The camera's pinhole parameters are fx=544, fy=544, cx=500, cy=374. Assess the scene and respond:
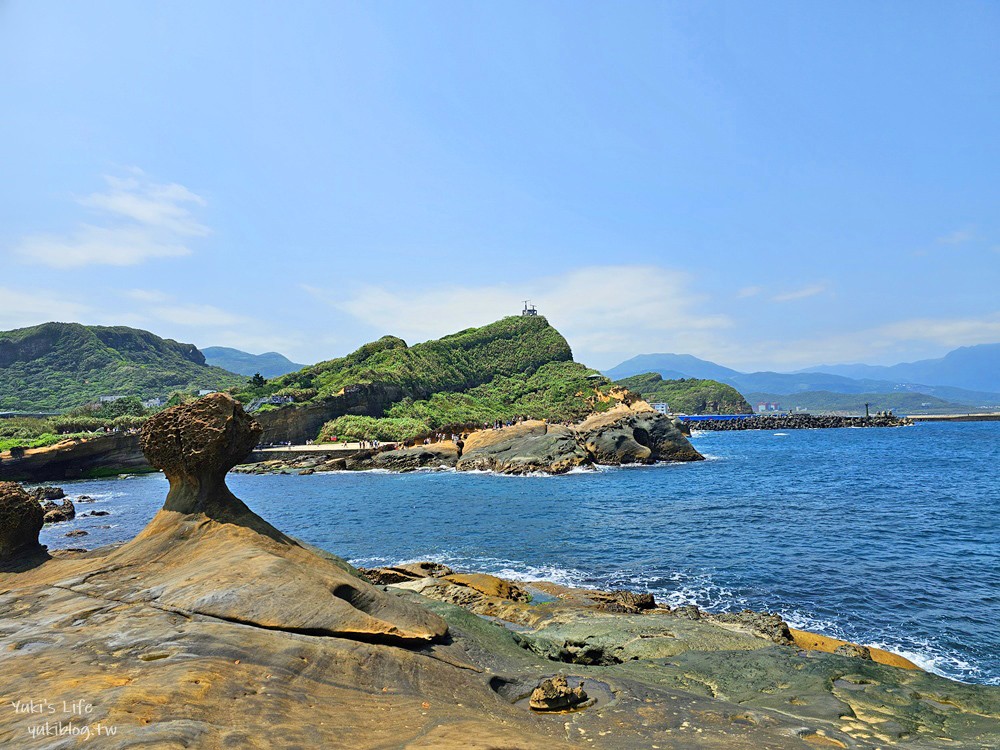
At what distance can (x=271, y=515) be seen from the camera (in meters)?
41.5

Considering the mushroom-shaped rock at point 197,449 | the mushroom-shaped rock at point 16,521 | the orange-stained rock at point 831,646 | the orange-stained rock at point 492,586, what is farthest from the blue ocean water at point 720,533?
the mushroom-shaped rock at point 16,521

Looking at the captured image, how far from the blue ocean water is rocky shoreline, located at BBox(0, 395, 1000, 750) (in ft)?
18.2

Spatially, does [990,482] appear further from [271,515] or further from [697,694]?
[271,515]

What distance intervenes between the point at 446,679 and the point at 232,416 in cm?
760

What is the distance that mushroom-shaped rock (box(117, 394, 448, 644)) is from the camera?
9375 millimetres

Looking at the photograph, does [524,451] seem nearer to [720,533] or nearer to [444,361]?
[720,533]

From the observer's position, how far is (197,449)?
12180mm

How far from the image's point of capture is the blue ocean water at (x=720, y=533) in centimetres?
1969

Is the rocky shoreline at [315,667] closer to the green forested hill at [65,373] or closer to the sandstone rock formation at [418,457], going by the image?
the sandstone rock formation at [418,457]

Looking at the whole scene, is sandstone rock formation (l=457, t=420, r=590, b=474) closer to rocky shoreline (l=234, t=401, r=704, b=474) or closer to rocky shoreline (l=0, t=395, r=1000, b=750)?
rocky shoreline (l=234, t=401, r=704, b=474)

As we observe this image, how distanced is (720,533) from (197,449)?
93.9ft

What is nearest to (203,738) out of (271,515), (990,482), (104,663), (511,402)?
(104,663)

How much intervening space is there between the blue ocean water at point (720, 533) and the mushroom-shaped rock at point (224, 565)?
14.6 meters

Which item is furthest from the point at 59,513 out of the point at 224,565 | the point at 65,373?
the point at 65,373
